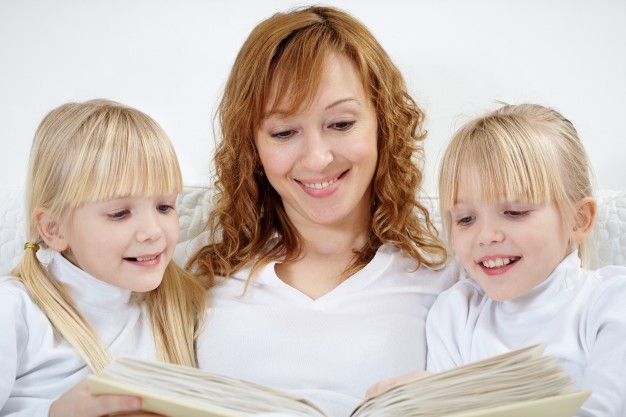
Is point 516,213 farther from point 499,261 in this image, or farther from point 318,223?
point 318,223

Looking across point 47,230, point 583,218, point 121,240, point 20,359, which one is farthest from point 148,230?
point 583,218

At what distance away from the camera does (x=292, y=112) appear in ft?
5.73

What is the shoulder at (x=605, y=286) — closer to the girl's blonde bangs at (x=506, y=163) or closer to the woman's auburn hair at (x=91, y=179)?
the girl's blonde bangs at (x=506, y=163)

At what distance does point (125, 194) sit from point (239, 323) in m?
0.39

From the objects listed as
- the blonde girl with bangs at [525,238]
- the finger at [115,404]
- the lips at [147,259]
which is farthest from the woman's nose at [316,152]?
the finger at [115,404]

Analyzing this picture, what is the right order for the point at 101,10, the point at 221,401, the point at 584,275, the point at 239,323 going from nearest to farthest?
the point at 221,401 < the point at 584,275 < the point at 239,323 < the point at 101,10

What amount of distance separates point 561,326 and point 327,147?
24.6 inches

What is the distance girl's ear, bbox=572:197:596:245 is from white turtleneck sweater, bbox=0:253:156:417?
0.92 metres

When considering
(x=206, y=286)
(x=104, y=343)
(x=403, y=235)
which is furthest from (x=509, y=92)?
(x=104, y=343)

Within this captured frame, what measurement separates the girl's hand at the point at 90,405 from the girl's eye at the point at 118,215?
39cm

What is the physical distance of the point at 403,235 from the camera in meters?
1.88

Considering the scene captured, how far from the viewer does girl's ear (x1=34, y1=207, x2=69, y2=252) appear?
1653mm

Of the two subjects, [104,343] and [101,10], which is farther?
[101,10]

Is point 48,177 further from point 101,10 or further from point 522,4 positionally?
point 522,4
